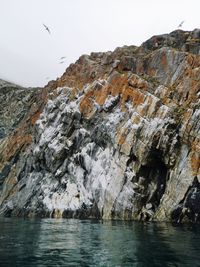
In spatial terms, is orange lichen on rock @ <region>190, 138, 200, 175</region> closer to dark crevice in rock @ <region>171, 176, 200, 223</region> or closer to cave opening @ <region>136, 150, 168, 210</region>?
dark crevice in rock @ <region>171, 176, 200, 223</region>

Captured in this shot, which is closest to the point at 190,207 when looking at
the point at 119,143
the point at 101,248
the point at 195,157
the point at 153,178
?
the point at 195,157

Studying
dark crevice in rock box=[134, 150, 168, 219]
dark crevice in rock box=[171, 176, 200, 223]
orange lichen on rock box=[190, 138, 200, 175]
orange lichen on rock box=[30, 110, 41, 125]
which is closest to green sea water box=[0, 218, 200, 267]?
dark crevice in rock box=[171, 176, 200, 223]

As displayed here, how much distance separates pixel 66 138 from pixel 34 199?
1453cm

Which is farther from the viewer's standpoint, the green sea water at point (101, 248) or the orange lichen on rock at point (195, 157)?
the orange lichen on rock at point (195, 157)

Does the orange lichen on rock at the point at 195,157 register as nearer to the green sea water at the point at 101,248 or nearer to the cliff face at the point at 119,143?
the cliff face at the point at 119,143

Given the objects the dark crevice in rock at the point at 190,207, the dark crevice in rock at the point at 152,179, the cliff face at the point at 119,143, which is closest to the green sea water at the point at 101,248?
the dark crevice in rock at the point at 190,207

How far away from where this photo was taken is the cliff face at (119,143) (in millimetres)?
75312

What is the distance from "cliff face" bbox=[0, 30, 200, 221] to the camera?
75312mm

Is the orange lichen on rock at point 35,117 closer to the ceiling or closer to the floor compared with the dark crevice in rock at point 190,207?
closer to the ceiling

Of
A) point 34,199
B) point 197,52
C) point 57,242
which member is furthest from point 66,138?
point 57,242

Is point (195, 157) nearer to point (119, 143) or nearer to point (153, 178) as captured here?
point (153, 178)

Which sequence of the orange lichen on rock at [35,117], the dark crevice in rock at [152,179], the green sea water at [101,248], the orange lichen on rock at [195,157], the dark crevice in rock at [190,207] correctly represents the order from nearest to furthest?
the green sea water at [101,248] → the dark crevice in rock at [190,207] → the orange lichen on rock at [195,157] → the dark crevice in rock at [152,179] → the orange lichen on rock at [35,117]

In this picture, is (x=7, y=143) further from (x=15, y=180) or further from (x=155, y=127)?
(x=155, y=127)

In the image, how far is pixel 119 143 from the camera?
83000mm
